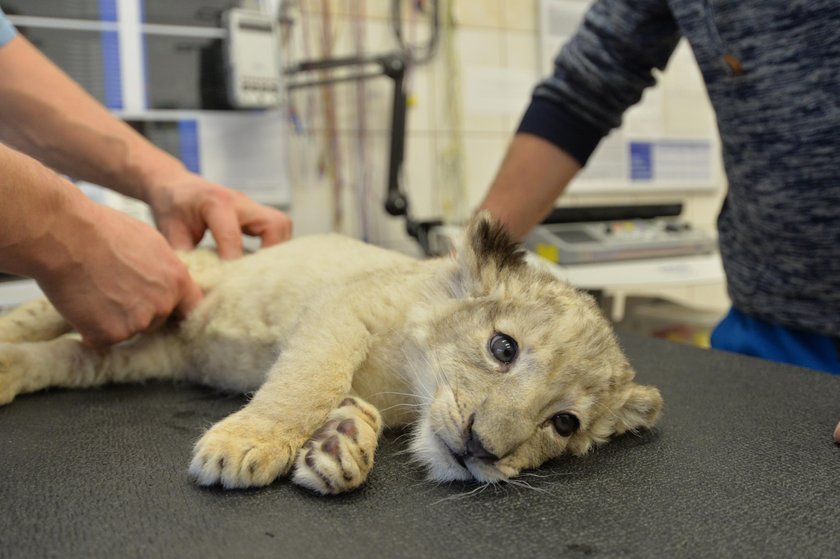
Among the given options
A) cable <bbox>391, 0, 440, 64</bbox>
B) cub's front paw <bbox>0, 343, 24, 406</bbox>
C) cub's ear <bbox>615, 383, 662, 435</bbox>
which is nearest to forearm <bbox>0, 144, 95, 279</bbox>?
cub's front paw <bbox>0, 343, 24, 406</bbox>

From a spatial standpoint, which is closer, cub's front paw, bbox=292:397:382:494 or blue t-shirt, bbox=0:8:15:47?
cub's front paw, bbox=292:397:382:494

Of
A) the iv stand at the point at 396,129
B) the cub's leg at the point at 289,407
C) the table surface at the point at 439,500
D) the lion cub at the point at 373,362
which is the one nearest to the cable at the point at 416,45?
the iv stand at the point at 396,129

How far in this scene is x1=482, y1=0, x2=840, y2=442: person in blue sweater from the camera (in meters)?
1.38

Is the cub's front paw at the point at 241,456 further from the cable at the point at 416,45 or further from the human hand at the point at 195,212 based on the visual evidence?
the cable at the point at 416,45

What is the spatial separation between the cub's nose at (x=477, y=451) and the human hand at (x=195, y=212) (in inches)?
39.2

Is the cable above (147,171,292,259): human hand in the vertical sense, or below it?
above

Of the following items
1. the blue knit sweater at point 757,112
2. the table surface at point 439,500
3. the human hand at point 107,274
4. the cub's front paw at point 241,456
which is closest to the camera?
the table surface at point 439,500

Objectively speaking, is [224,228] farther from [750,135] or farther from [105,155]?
[750,135]

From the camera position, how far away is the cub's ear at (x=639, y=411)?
3.59 ft

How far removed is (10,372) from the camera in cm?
127

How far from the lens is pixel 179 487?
0.81m

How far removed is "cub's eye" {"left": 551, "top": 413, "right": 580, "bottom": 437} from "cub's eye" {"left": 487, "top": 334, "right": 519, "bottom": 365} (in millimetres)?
127

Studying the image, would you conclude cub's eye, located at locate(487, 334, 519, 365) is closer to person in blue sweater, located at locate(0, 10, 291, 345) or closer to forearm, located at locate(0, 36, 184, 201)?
person in blue sweater, located at locate(0, 10, 291, 345)

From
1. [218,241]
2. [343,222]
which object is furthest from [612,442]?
[343,222]
